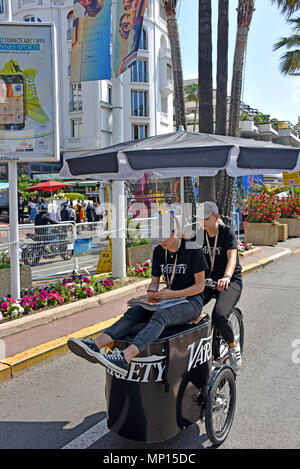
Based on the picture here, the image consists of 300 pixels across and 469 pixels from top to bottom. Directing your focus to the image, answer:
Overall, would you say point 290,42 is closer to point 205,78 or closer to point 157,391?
point 205,78

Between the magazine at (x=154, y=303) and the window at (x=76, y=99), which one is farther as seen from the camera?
the window at (x=76, y=99)

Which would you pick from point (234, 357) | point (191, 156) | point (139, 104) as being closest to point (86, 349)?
point (234, 357)

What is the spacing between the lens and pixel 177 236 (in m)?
4.11

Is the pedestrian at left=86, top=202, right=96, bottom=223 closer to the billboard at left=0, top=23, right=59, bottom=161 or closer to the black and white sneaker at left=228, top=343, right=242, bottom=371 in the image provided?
the billboard at left=0, top=23, right=59, bottom=161

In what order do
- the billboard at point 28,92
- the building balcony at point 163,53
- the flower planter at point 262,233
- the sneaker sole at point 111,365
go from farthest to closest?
the building balcony at point 163,53
the flower planter at point 262,233
the billboard at point 28,92
the sneaker sole at point 111,365

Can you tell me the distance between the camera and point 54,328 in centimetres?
644

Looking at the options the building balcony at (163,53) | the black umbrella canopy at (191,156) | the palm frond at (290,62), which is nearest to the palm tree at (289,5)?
the palm frond at (290,62)

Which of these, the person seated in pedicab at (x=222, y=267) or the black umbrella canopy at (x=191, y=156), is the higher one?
the black umbrella canopy at (x=191, y=156)

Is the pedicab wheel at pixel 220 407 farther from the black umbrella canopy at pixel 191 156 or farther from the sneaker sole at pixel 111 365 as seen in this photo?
the black umbrella canopy at pixel 191 156

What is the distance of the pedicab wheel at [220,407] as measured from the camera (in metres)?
3.50

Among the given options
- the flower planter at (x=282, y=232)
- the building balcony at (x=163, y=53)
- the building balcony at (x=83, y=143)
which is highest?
the building balcony at (x=163, y=53)

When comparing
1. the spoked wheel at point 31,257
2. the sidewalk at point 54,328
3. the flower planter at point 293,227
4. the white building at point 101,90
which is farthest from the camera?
the white building at point 101,90

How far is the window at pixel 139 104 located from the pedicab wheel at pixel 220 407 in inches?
1845
